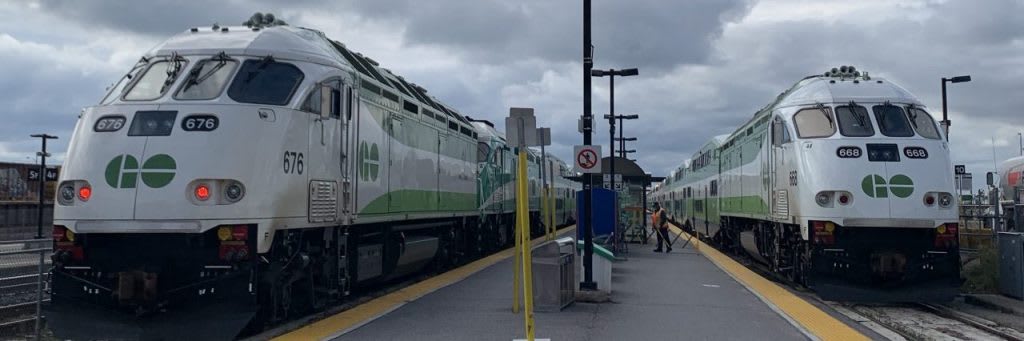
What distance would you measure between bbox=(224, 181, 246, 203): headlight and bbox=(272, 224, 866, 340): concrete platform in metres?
1.72

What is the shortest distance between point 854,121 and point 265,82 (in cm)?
865

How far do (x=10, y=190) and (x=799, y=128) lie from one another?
129 ft

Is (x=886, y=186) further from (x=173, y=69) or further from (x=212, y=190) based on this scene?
(x=173, y=69)

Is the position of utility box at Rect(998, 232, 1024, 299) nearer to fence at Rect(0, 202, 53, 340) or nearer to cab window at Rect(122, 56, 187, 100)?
cab window at Rect(122, 56, 187, 100)

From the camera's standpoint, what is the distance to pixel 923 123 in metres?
12.6

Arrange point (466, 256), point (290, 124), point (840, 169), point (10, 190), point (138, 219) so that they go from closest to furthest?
1. point (138, 219)
2. point (290, 124)
3. point (840, 169)
4. point (466, 256)
5. point (10, 190)

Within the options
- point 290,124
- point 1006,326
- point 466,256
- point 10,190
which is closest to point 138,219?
point 290,124

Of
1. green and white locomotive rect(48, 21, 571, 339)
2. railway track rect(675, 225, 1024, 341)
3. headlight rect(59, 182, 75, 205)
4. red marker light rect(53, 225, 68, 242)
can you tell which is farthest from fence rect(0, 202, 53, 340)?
railway track rect(675, 225, 1024, 341)

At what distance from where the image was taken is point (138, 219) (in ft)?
26.1

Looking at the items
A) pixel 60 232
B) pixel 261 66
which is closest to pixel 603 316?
pixel 261 66

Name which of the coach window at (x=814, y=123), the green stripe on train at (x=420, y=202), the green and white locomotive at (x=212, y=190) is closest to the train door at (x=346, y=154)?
the green and white locomotive at (x=212, y=190)

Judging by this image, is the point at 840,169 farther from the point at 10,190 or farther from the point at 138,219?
the point at 10,190

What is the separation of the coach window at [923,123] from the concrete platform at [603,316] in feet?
10.2

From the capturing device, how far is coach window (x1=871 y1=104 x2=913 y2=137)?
12398mm
